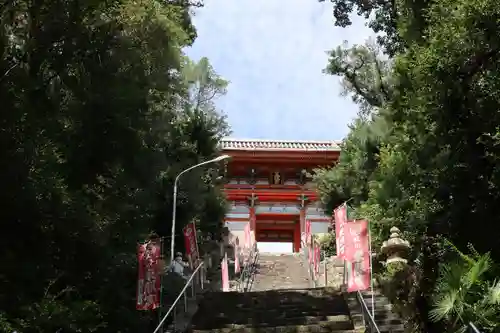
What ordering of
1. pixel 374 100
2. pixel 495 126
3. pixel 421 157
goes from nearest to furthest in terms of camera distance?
pixel 495 126 < pixel 421 157 < pixel 374 100

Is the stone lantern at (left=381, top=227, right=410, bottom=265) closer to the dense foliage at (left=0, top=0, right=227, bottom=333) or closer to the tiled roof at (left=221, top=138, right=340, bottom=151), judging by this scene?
the dense foliage at (left=0, top=0, right=227, bottom=333)

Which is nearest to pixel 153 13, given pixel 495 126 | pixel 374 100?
pixel 495 126

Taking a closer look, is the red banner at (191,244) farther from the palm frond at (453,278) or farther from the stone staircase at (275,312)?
the palm frond at (453,278)

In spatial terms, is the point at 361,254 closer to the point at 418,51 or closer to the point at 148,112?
the point at 418,51

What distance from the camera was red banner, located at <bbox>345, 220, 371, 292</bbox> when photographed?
882 cm

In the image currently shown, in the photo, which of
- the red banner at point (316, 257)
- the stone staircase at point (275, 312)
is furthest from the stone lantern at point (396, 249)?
the red banner at point (316, 257)

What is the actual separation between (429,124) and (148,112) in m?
4.92

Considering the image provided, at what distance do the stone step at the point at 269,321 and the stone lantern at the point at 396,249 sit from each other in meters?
1.22

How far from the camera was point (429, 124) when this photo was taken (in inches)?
336

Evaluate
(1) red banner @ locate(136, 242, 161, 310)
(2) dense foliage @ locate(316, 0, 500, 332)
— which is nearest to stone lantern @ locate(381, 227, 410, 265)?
(2) dense foliage @ locate(316, 0, 500, 332)

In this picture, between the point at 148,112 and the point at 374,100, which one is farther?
the point at 374,100

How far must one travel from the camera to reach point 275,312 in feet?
33.2

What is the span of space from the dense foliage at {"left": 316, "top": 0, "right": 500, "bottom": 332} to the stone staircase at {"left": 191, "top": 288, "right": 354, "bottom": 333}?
1413mm

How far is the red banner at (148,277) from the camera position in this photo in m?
9.01
